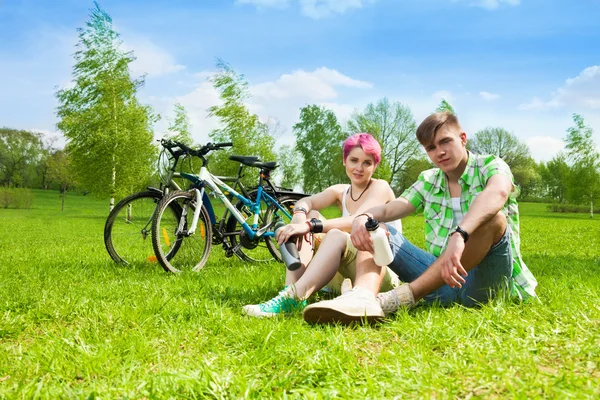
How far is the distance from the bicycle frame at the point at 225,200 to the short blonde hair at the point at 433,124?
10.8ft

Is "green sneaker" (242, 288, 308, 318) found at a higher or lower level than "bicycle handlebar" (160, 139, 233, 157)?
lower

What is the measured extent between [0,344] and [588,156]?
48.8 metres

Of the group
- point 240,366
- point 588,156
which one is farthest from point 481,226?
point 588,156

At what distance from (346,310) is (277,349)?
2.08 feet

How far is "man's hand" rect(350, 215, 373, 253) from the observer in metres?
3.37

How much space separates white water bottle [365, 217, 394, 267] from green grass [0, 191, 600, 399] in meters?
0.38

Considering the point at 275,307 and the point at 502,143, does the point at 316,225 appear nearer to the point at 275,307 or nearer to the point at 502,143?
the point at 275,307

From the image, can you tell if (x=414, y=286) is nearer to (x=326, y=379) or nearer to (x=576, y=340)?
(x=576, y=340)

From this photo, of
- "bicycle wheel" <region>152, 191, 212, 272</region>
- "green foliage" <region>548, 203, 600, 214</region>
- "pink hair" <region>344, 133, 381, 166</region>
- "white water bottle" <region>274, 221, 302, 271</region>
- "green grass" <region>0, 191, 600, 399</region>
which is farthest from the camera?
"green foliage" <region>548, 203, 600, 214</region>

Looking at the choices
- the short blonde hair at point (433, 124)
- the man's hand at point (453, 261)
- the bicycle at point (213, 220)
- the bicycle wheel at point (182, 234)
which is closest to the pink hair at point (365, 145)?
the short blonde hair at point (433, 124)

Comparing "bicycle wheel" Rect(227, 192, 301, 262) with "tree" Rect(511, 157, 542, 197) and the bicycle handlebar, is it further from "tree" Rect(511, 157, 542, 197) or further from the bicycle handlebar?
"tree" Rect(511, 157, 542, 197)

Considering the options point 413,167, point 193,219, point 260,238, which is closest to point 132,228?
point 193,219

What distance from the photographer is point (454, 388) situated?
2.17 meters

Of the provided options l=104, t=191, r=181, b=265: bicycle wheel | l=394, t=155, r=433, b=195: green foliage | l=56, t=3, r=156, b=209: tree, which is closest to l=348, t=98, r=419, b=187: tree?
l=394, t=155, r=433, b=195: green foliage
